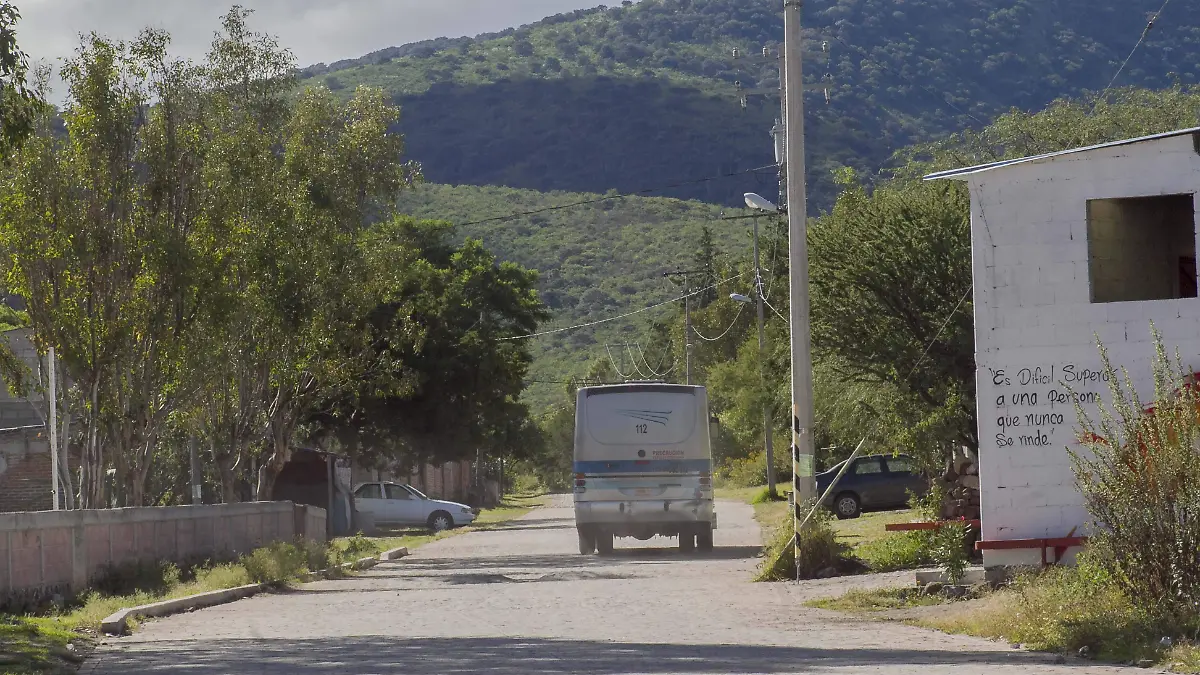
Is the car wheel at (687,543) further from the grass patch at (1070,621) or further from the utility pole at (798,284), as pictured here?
the grass patch at (1070,621)

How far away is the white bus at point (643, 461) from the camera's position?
1099 inches

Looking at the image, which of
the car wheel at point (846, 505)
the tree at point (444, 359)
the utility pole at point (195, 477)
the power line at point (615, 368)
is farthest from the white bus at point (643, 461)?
the power line at point (615, 368)

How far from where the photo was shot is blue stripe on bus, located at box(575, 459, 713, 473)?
2797cm

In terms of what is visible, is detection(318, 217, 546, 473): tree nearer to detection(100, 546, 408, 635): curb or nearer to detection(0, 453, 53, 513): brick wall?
detection(0, 453, 53, 513): brick wall

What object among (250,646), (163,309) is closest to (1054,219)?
(250,646)

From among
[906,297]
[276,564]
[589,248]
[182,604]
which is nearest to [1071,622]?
[182,604]

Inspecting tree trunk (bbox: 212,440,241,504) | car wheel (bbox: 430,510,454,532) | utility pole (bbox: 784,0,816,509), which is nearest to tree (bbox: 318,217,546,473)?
car wheel (bbox: 430,510,454,532)

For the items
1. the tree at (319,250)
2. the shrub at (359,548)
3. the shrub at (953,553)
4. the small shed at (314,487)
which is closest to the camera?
the shrub at (953,553)

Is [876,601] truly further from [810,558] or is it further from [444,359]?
[444,359]

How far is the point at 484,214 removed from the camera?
110625mm

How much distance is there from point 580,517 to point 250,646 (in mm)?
14984

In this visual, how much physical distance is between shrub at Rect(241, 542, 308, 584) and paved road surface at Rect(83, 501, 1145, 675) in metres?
0.59

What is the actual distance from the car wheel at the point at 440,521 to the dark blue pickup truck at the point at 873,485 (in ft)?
39.6

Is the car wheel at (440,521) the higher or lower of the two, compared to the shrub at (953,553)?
lower
